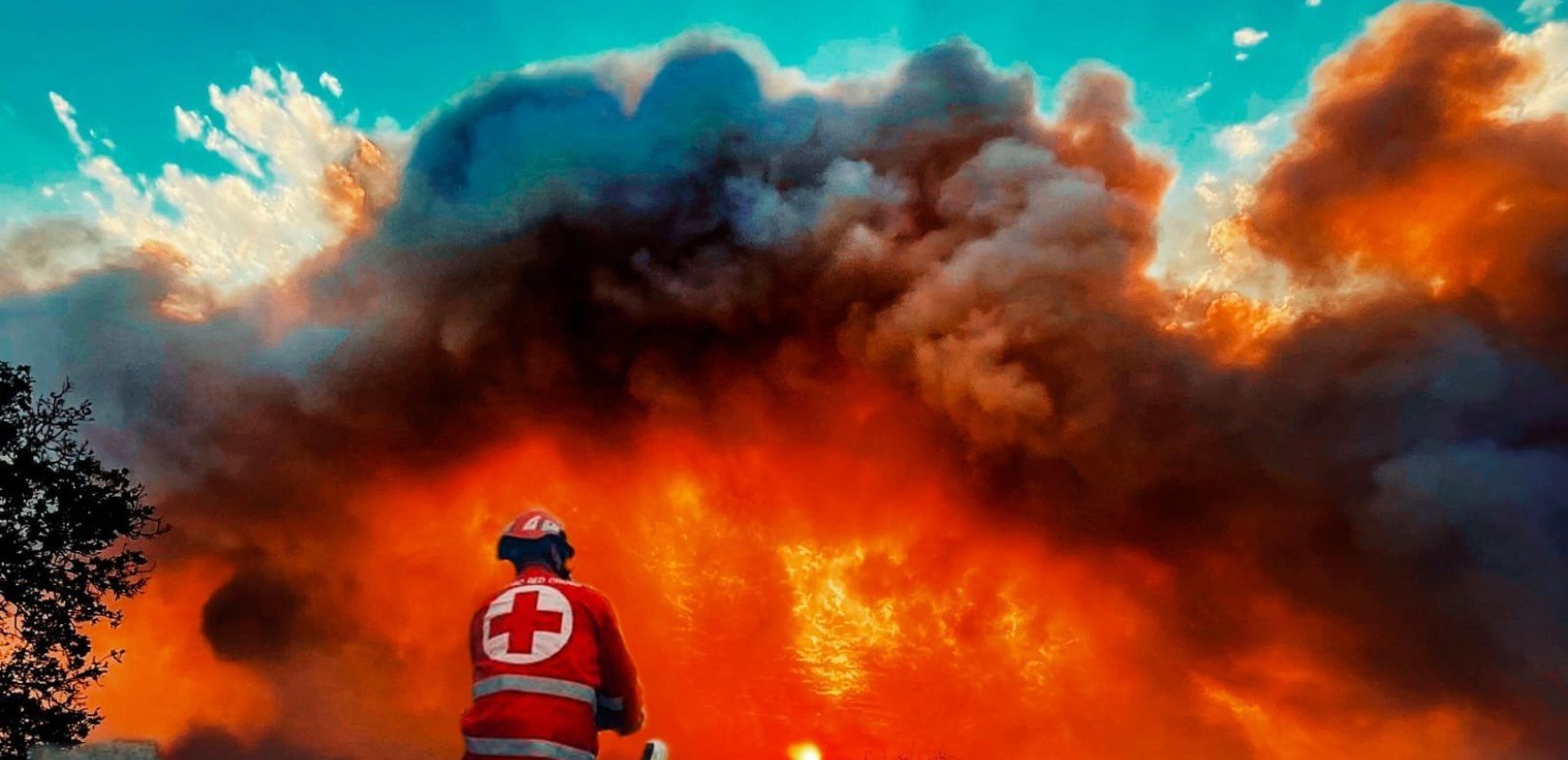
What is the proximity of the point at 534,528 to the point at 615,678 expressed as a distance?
137 cm

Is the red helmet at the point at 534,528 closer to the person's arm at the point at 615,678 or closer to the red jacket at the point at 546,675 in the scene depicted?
the red jacket at the point at 546,675

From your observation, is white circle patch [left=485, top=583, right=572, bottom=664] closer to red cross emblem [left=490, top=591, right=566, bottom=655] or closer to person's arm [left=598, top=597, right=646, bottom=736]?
red cross emblem [left=490, top=591, right=566, bottom=655]

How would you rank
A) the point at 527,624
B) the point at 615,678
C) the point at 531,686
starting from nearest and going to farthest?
1. the point at 531,686
2. the point at 527,624
3. the point at 615,678

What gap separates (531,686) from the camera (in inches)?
207

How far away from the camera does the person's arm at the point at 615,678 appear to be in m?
5.84

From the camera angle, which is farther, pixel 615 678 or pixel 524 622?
pixel 615 678

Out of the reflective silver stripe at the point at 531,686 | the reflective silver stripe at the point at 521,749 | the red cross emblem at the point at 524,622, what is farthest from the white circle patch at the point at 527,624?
the reflective silver stripe at the point at 521,749

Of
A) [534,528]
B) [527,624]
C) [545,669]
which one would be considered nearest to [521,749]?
[545,669]

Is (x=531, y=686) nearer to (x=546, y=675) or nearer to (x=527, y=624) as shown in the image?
(x=546, y=675)

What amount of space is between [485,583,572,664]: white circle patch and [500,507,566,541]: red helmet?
0.56 m

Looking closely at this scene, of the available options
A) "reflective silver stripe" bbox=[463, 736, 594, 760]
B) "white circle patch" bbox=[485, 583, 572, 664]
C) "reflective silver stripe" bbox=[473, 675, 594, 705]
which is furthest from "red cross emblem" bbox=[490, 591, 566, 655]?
"reflective silver stripe" bbox=[463, 736, 594, 760]

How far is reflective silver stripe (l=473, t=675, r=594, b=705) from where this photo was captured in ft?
17.2

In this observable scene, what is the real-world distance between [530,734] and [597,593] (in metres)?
1.09

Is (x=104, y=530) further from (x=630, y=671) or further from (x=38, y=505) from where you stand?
(x=630, y=671)
